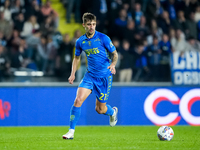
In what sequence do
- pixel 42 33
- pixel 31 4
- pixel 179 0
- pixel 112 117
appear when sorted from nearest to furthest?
pixel 112 117, pixel 42 33, pixel 31 4, pixel 179 0

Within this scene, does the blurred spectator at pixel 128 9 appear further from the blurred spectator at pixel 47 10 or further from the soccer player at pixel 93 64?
the soccer player at pixel 93 64

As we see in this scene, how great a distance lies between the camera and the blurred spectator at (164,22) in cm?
1317

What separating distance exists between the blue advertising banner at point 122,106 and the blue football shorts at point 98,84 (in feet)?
11.2

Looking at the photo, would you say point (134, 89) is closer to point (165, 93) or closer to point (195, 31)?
point (165, 93)

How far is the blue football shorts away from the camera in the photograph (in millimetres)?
7196

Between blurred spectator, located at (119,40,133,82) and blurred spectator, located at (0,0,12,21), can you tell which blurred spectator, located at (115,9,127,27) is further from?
blurred spectator, located at (0,0,12,21)

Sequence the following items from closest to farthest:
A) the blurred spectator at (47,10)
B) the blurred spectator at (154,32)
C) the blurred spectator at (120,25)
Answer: the blurred spectator at (120,25)
the blurred spectator at (154,32)
the blurred spectator at (47,10)

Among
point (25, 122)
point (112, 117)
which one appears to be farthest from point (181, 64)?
point (25, 122)

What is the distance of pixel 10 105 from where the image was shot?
34.7 ft

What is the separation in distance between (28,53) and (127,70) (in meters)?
2.59

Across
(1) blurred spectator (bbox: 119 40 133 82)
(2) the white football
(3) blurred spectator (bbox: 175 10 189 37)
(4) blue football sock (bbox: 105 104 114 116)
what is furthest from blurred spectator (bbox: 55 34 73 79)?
(2) the white football

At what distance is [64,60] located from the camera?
1068 cm

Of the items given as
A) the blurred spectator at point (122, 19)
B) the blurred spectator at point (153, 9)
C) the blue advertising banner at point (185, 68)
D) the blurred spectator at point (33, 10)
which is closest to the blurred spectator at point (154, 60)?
the blue advertising banner at point (185, 68)

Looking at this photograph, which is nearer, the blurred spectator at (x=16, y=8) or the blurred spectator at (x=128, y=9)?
the blurred spectator at (x=16, y=8)
